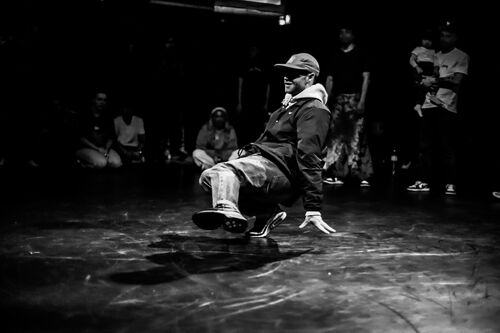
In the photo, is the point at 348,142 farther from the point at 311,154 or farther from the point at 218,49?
the point at 218,49

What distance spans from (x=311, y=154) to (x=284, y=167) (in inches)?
8.2

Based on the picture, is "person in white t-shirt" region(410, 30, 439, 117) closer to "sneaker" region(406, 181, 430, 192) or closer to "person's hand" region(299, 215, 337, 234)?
"sneaker" region(406, 181, 430, 192)

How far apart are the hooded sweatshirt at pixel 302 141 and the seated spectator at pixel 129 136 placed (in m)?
5.76

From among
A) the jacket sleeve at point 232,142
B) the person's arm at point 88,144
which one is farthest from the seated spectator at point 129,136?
the jacket sleeve at point 232,142

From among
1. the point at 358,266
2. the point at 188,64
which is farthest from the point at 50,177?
the point at 358,266

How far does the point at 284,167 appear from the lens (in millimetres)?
3545

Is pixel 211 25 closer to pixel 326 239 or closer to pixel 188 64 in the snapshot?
pixel 188 64

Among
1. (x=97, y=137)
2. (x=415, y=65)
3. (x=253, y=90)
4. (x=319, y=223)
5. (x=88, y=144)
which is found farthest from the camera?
(x=253, y=90)

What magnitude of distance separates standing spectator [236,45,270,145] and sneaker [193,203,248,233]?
20.3 ft

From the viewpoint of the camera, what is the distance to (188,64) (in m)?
10.3

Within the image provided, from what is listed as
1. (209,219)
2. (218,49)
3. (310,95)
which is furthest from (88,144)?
(209,219)

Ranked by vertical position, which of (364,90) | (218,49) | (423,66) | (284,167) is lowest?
(284,167)

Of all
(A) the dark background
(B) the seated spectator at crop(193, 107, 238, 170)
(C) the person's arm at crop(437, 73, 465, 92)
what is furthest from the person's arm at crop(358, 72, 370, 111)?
(B) the seated spectator at crop(193, 107, 238, 170)

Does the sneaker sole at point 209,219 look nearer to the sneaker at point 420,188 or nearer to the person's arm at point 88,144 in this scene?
the sneaker at point 420,188
